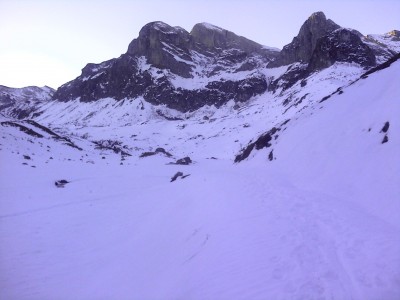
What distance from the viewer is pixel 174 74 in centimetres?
17075

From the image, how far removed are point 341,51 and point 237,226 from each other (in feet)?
319

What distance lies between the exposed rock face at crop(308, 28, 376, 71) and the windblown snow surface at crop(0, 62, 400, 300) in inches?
2973

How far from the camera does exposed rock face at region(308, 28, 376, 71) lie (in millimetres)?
91812

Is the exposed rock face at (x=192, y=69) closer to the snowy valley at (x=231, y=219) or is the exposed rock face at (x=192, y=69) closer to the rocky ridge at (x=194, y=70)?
the rocky ridge at (x=194, y=70)

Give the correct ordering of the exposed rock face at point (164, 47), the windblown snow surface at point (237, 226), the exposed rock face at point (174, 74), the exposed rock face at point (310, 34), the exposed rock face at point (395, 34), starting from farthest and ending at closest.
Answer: the exposed rock face at point (164, 47)
the exposed rock face at point (395, 34)
the exposed rock face at point (174, 74)
the exposed rock face at point (310, 34)
the windblown snow surface at point (237, 226)

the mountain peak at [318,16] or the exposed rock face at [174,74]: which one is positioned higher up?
the mountain peak at [318,16]

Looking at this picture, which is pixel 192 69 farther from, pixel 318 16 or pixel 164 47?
pixel 318 16

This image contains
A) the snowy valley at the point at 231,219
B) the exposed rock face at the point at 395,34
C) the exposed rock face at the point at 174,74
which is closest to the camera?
the snowy valley at the point at 231,219

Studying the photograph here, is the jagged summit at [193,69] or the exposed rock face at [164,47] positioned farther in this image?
the exposed rock face at [164,47]

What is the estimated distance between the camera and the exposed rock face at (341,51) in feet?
301

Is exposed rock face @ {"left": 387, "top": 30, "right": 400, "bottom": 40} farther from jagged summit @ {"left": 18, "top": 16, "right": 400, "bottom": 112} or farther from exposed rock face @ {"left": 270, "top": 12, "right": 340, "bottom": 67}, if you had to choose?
exposed rock face @ {"left": 270, "top": 12, "right": 340, "bottom": 67}

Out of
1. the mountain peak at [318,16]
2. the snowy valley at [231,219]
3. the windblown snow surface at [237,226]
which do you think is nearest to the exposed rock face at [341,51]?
→ the mountain peak at [318,16]

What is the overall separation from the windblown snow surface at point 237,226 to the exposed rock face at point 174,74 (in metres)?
129

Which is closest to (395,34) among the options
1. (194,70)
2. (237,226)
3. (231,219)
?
(194,70)
